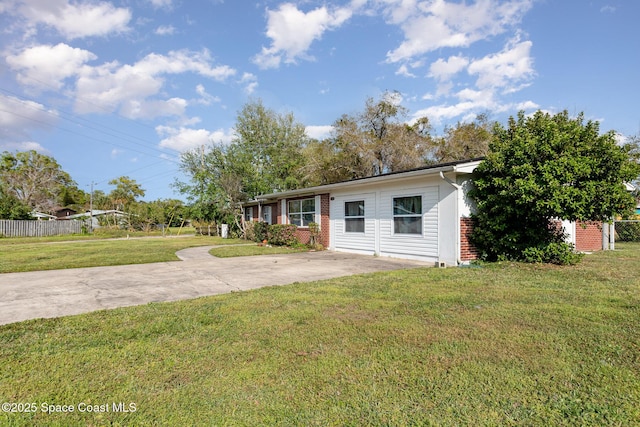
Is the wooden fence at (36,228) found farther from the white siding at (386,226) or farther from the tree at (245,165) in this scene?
the white siding at (386,226)

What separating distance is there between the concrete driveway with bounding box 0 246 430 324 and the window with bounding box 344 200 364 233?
2.61 metres

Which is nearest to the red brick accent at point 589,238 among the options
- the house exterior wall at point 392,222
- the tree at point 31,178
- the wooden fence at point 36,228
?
the house exterior wall at point 392,222

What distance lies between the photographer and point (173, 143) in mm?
34469

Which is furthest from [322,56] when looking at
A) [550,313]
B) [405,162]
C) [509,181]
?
[550,313]

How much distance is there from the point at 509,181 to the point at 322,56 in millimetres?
12034

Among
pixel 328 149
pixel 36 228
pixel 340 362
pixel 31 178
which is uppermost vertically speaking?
pixel 31 178

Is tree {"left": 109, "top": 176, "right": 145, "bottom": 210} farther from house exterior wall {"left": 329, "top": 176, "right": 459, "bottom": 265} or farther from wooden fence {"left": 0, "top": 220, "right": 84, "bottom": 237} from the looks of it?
house exterior wall {"left": 329, "top": 176, "right": 459, "bottom": 265}

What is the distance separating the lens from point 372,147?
2447cm

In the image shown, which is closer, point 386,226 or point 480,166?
point 480,166

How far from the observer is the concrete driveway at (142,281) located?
16.5 feet

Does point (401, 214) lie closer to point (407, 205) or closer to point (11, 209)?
point (407, 205)

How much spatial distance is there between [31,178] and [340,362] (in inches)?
2214

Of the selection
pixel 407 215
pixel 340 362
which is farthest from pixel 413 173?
pixel 340 362

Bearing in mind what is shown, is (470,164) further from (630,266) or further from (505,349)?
(505,349)
